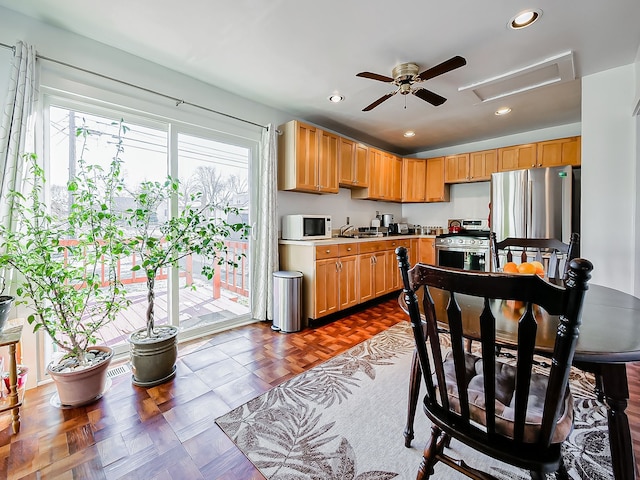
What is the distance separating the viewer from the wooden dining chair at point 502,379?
2.30 feet

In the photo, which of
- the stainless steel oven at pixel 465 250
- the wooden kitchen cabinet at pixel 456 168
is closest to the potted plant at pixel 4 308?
the stainless steel oven at pixel 465 250

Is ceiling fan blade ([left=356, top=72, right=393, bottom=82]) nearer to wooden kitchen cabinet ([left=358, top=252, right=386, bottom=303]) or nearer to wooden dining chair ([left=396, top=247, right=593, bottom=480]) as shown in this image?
wooden dining chair ([left=396, top=247, right=593, bottom=480])

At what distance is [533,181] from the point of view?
3.50m

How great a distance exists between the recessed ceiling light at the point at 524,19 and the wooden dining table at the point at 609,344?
1.88 m

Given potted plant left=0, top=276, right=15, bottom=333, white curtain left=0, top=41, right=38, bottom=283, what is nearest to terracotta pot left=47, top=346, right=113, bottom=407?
potted plant left=0, top=276, right=15, bottom=333

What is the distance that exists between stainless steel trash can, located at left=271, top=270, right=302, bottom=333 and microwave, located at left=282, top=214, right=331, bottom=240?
54 cm

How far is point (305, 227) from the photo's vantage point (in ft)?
11.0

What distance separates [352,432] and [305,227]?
221 centimetres

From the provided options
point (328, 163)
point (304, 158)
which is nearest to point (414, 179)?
point (328, 163)

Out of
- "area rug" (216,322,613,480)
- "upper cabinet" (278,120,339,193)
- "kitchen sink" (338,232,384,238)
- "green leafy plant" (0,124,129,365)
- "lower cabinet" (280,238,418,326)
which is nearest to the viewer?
"area rug" (216,322,613,480)

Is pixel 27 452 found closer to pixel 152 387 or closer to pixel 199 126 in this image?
pixel 152 387

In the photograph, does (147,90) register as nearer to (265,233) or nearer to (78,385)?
(265,233)

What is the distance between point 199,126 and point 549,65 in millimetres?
3291

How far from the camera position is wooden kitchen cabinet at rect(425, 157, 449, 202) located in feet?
16.0
